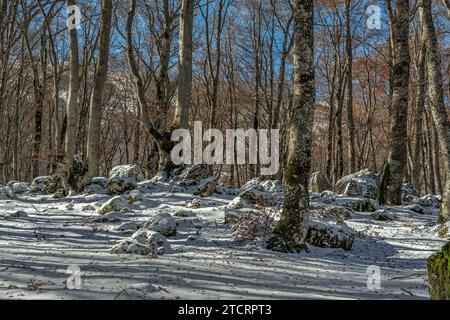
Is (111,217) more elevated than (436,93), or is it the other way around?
(436,93)

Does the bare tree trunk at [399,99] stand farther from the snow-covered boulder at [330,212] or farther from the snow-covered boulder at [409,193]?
the snow-covered boulder at [409,193]

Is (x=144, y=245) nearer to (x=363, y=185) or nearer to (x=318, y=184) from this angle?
(x=363, y=185)

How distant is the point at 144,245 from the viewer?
5844 mm

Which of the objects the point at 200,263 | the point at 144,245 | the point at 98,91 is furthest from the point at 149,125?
the point at 200,263

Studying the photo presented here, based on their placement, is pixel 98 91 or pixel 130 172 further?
pixel 130 172

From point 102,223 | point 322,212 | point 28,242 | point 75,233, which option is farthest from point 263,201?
point 28,242

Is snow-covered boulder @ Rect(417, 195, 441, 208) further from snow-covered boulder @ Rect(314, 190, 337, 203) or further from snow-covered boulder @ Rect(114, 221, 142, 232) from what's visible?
snow-covered boulder @ Rect(114, 221, 142, 232)

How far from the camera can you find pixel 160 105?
48.4ft

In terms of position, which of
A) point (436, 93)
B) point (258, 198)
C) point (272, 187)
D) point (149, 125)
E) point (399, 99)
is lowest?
point (258, 198)

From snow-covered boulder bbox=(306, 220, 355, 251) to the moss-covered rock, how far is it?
420cm

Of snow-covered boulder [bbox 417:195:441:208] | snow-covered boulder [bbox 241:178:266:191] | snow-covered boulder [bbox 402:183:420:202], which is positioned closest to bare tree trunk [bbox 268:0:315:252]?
snow-covered boulder [bbox 241:178:266:191]

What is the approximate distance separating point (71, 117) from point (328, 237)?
26.8 feet
